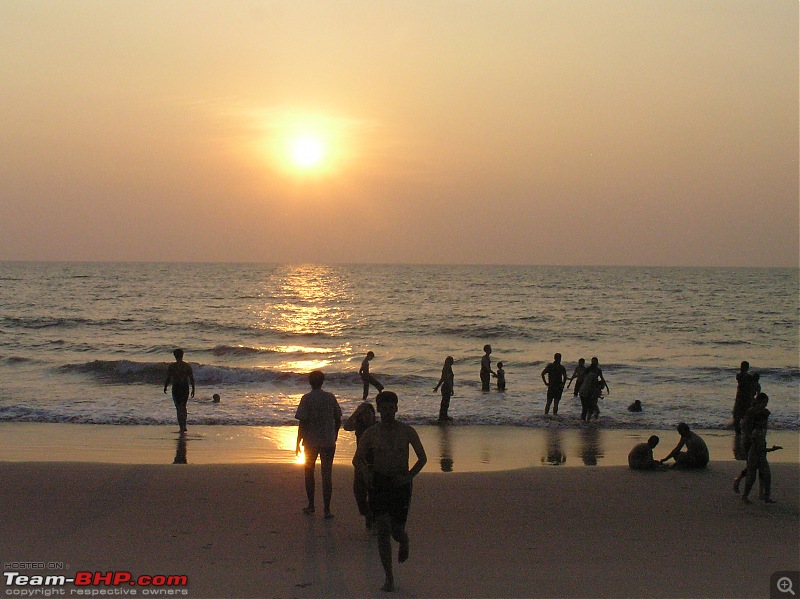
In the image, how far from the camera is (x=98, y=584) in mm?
6438

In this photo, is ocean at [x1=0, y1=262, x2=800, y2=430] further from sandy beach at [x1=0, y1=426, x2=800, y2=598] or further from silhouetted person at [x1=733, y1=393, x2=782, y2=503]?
silhouetted person at [x1=733, y1=393, x2=782, y2=503]

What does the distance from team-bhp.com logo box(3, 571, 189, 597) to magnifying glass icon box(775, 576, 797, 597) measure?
16.8 ft

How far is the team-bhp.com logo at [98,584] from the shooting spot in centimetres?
625

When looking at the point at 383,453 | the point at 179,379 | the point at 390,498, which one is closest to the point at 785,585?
the point at 390,498

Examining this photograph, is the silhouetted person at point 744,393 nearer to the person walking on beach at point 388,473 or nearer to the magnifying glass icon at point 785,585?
the magnifying glass icon at point 785,585

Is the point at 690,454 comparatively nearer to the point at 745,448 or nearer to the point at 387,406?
the point at 745,448

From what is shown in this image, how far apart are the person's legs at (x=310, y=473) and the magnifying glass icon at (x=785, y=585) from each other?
15.4ft

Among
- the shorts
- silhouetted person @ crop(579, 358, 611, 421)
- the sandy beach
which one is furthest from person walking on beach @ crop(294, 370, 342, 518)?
silhouetted person @ crop(579, 358, 611, 421)

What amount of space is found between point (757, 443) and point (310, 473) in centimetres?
548

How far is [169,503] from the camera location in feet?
30.0

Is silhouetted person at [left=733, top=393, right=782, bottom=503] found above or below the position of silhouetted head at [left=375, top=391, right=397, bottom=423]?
below

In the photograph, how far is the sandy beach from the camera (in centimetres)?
660

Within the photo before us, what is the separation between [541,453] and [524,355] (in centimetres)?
2178

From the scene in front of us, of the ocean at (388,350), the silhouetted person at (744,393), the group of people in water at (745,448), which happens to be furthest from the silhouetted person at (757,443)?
the ocean at (388,350)
